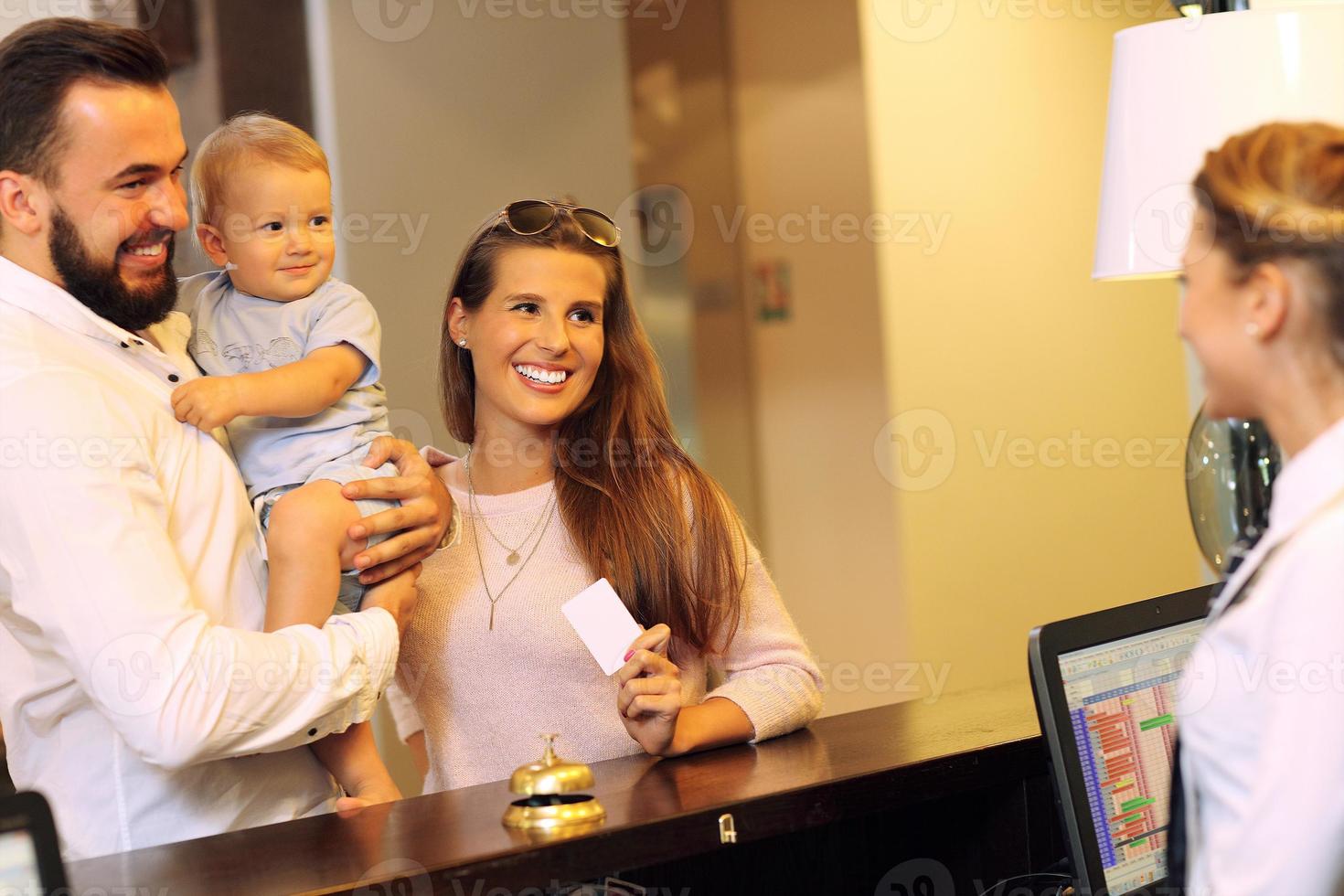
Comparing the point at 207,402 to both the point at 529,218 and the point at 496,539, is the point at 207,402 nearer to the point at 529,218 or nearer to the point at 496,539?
the point at 496,539

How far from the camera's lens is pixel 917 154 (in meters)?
3.93

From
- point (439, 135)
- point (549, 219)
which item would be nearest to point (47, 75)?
point (549, 219)

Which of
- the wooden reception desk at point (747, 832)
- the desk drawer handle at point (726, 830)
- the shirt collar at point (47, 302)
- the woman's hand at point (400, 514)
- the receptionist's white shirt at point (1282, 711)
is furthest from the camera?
the woman's hand at point (400, 514)

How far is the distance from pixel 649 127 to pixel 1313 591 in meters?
4.38

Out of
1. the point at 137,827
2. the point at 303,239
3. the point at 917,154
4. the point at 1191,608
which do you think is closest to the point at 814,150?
the point at 917,154

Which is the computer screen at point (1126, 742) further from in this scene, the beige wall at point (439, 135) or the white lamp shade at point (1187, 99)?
the beige wall at point (439, 135)

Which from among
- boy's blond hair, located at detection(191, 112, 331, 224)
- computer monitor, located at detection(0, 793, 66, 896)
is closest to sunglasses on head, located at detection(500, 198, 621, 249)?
boy's blond hair, located at detection(191, 112, 331, 224)

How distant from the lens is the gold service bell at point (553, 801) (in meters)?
1.24

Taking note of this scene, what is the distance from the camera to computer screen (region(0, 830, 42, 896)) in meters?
0.93

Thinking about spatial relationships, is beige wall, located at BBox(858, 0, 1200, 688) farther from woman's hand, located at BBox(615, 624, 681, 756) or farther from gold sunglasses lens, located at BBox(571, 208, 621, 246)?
woman's hand, located at BBox(615, 624, 681, 756)

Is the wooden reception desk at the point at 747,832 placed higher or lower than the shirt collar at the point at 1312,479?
lower

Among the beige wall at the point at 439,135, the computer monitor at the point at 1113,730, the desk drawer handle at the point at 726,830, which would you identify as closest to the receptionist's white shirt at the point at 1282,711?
the computer monitor at the point at 1113,730

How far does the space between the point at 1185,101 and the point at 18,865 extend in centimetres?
155

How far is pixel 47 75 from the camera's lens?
1554 millimetres
